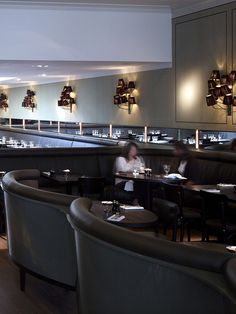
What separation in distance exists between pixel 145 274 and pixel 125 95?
10329 millimetres

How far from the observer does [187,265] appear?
7.61ft

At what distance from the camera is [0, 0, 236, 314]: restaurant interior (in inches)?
106

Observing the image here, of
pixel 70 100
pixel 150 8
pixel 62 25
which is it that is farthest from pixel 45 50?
pixel 70 100

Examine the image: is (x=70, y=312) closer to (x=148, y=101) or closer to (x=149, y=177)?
(x=149, y=177)

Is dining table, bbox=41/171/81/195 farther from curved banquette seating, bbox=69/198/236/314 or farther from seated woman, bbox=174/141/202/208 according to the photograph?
curved banquette seating, bbox=69/198/236/314

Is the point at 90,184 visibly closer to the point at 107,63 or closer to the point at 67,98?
the point at 107,63

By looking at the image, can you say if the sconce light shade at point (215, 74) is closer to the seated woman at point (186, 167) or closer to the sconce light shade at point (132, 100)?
the seated woman at point (186, 167)

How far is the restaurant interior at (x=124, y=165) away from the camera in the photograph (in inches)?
106

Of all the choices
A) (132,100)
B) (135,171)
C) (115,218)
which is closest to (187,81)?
(132,100)

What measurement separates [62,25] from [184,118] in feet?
9.17

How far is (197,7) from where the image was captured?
34.7 feet

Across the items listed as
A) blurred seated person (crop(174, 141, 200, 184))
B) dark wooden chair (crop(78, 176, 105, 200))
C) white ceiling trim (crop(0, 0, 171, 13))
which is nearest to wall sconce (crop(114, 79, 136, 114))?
white ceiling trim (crop(0, 0, 171, 13))

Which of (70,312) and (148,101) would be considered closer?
(70,312)

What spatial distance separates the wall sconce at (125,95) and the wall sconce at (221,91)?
2692 millimetres
